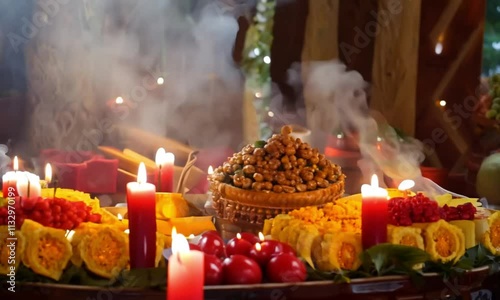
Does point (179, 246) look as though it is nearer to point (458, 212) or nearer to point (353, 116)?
point (458, 212)

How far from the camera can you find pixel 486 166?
399 cm

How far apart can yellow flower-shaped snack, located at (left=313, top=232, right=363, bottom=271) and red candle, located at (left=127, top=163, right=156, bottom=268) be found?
443mm

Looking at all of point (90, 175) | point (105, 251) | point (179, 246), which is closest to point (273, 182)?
point (105, 251)

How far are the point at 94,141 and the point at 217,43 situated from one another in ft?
3.64

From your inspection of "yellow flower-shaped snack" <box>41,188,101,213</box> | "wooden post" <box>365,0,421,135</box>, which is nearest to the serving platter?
"yellow flower-shaped snack" <box>41,188,101,213</box>

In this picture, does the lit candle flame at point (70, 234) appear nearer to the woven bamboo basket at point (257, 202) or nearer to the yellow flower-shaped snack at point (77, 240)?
the yellow flower-shaped snack at point (77, 240)

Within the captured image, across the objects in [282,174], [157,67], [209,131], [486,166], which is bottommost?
[282,174]

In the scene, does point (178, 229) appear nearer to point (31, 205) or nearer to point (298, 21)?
point (31, 205)

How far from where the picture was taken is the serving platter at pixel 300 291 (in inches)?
74.5

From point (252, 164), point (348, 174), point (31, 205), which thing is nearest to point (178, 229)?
point (252, 164)

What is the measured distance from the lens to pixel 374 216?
2088 millimetres

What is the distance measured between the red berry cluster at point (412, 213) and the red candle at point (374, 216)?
13 cm

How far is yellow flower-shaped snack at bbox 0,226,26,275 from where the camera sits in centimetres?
196

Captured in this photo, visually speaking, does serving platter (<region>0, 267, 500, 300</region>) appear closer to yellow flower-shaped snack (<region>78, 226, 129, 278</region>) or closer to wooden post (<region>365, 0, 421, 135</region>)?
yellow flower-shaped snack (<region>78, 226, 129, 278</region>)
